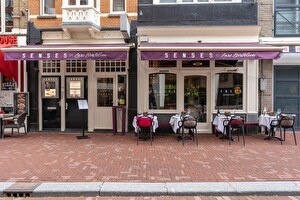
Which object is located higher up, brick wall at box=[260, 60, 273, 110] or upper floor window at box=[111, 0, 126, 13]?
upper floor window at box=[111, 0, 126, 13]

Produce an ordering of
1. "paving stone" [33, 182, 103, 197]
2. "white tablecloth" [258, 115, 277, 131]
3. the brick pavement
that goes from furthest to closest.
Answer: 1. "white tablecloth" [258, 115, 277, 131]
2. the brick pavement
3. "paving stone" [33, 182, 103, 197]

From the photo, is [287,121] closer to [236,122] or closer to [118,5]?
[236,122]

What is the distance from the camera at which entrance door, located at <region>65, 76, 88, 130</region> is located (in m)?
12.9

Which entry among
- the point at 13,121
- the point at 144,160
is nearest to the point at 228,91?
the point at 144,160

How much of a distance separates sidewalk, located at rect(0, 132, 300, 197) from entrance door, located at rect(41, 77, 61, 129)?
1.91 meters

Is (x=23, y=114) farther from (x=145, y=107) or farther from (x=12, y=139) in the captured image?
(x=145, y=107)

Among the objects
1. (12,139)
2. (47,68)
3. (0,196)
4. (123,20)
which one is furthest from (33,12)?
(0,196)

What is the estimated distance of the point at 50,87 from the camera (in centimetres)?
1299

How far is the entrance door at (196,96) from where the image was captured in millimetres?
12641

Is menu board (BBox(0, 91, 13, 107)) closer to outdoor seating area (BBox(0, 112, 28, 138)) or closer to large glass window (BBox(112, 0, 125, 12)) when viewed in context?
outdoor seating area (BBox(0, 112, 28, 138))

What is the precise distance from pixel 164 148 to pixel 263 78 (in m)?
5.35

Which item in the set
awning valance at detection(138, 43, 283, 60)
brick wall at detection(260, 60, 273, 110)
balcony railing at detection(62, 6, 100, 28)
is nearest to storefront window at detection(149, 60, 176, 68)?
awning valance at detection(138, 43, 283, 60)

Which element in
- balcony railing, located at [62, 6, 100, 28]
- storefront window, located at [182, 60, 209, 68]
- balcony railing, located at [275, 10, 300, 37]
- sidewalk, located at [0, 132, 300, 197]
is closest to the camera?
sidewalk, located at [0, 132, 300, 197]

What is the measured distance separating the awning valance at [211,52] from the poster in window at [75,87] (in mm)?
3478
